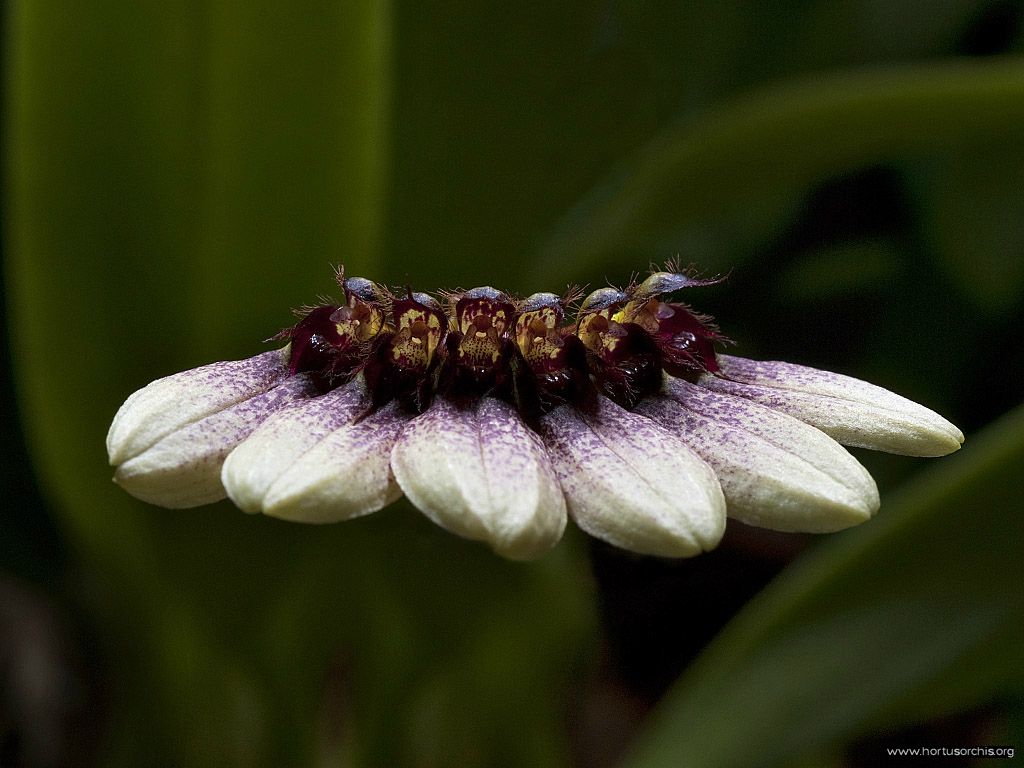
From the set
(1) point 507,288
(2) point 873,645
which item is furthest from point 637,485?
(1) point 507,288

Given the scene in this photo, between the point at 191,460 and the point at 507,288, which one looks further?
the point at 507,288

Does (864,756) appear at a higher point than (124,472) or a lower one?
lower

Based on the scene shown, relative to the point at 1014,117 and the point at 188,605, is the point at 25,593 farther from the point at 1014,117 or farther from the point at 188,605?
the point at 1014,117

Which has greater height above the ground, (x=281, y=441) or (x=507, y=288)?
(x=281, y=441)

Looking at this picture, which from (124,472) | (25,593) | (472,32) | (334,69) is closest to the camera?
(124,472)

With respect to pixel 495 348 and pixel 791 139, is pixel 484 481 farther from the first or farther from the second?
pixel 791 139

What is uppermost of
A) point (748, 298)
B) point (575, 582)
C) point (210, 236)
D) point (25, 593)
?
point (210, 236)

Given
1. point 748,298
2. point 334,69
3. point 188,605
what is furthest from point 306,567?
point 748,298
